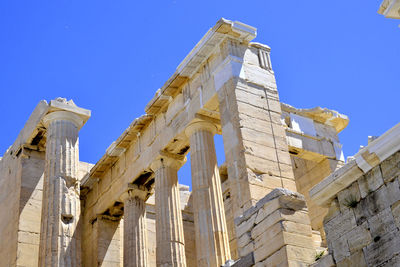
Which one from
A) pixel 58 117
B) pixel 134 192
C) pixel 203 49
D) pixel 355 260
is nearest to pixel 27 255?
pixel 134 192

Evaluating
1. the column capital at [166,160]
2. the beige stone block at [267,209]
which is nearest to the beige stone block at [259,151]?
the beige stone block at [267,209]

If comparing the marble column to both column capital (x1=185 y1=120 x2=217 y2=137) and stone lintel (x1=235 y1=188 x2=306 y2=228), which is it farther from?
stone lintel (x1=235 y1=188 x2=306 y2=228)

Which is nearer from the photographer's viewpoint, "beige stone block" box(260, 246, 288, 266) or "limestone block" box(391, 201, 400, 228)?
"limestone block" box(391, 201, 400, 228)

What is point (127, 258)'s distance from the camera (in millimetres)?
19828

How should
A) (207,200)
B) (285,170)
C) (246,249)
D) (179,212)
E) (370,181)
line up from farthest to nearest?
(179,212), (207,200), (285,170), (246,249), (370,181)

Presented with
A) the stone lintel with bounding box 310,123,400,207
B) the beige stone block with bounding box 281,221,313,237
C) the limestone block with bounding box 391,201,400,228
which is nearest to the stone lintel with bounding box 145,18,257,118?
the beige stone block with bounding box 281,221,313,237

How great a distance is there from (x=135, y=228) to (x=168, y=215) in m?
2.16

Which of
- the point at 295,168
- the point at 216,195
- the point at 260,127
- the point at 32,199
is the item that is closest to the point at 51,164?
the point at 32,199

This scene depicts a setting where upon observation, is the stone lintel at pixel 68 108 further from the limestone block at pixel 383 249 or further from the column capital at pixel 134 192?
the limestone block at pixel 383 249

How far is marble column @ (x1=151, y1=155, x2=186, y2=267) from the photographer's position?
58.4 feet

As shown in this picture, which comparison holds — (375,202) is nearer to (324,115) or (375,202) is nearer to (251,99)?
(251,99)

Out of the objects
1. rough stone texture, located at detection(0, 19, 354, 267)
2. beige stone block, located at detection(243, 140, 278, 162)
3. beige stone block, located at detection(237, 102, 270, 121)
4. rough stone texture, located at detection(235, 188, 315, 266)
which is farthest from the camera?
beige stone block, located at detection(237, 102, 270, 121)

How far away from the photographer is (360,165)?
9.41m

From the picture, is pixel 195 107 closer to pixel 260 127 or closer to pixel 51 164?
pixel 260 127
